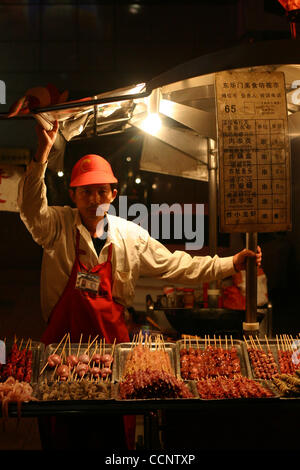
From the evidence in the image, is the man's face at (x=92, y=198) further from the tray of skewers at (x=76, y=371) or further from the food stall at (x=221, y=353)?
the tray of skewers at (x=76, y=371)

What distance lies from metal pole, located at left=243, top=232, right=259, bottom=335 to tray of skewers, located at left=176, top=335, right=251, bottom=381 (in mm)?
180

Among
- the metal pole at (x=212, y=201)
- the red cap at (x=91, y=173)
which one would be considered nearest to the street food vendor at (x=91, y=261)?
the red cap at (x=91, y=173)

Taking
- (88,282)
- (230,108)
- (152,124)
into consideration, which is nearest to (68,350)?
(88,282)

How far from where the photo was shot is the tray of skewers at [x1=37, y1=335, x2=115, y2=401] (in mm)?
3293

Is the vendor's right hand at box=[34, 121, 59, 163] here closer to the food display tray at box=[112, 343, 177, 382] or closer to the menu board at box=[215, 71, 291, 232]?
the menu board at box=[215, 71, 291, 232]

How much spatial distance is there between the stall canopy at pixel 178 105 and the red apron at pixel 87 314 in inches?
40.7

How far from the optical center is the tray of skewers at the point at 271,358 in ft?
12.6

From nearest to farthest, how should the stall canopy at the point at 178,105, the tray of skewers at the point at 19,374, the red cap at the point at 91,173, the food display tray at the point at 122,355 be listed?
the tray of skewers at the point at 19,374 → the stall canopy at the point at 178,105 → the food display tray at the point at 122,355 → the red cap at the point at 91,173

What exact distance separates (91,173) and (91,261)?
0.76m

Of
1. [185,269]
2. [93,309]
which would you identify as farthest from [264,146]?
[93,309]

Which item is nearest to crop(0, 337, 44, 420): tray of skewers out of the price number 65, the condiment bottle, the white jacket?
the white jacket

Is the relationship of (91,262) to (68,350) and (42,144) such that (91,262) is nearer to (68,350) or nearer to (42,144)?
(68,350)

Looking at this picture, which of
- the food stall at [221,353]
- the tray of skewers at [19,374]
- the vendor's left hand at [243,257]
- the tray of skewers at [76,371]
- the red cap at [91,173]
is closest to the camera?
the tray of skewers at [19,374]

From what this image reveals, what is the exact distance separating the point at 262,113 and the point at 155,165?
292 centimetres
